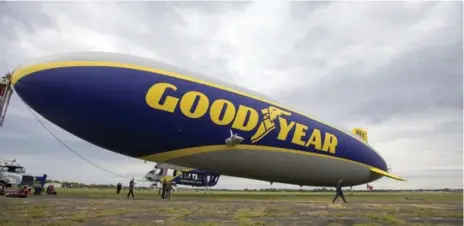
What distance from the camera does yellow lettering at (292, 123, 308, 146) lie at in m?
21.5

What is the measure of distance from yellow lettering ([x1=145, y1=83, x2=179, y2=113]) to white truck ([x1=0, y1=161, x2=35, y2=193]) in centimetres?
2185

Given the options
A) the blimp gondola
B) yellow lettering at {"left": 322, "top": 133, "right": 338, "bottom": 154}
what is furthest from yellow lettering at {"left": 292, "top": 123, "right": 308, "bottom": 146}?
the blimp gondola

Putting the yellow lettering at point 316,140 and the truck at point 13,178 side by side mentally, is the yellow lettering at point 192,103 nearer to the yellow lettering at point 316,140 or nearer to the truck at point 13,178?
the yellow lettering at point 316,140

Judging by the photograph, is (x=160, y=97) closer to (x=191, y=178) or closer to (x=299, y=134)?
(x=299, y=134)

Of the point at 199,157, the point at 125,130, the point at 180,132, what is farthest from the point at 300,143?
the point at 125,130

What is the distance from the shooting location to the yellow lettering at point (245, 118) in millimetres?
19312

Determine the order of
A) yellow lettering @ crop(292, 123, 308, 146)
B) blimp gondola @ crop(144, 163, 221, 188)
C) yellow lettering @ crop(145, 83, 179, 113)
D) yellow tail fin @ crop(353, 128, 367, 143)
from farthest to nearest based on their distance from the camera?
blimp gondola @ crop(144, 163, 221, 188) < yellow tail fin @ crop(353, 128, 367, 143) < yellow lettering @ crop(292, 123, 308, 146) < yellow lettering @ crop(145, 83, 179, 113)

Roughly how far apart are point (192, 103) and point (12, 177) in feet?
79.9

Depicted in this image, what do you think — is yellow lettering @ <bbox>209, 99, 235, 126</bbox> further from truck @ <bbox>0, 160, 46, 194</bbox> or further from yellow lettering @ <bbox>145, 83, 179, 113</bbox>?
truck @ <bbox>0, 160, 46, 194</bbox>

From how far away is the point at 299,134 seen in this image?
21750 mm

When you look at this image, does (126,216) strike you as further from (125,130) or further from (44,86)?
(44,86)

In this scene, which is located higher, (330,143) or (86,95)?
(86,95)

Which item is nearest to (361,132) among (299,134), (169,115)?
(299,134)

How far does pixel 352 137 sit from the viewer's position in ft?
86.1
